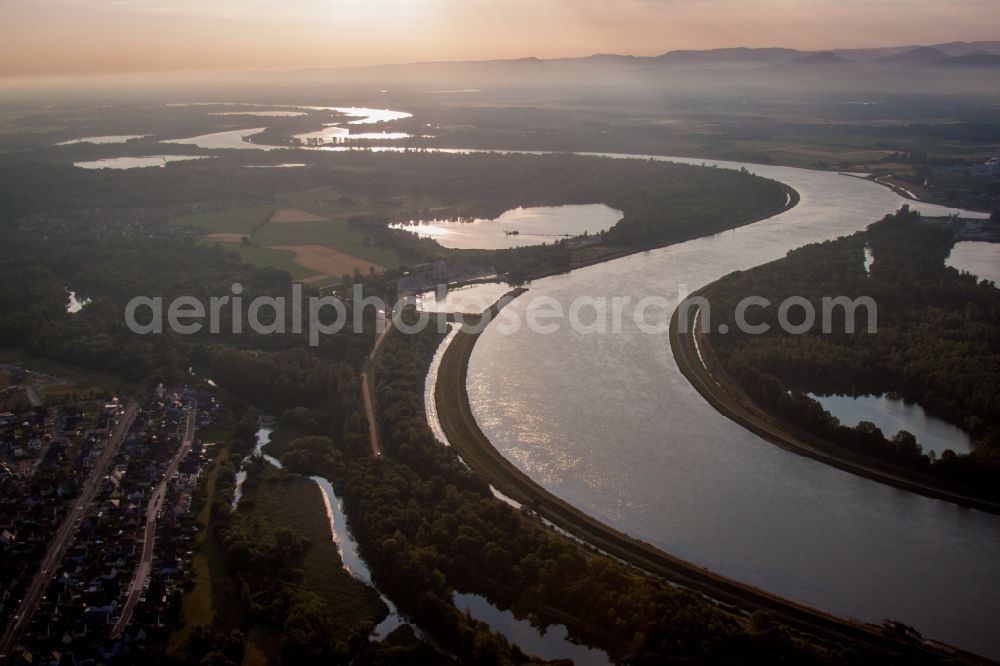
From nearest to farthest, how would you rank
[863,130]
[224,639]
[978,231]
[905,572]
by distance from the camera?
[224,639] < [905,572] < [978,231] < [863,130]

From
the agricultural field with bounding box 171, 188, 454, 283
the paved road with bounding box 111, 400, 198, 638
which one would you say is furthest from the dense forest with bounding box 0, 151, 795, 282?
the paved road with bounding box 111, 400, 198, 638

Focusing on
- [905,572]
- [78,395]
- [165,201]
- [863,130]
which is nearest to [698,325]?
[905,572]

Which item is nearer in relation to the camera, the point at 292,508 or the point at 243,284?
the point at 292,508


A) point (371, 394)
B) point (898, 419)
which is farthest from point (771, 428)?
point (371, 394)

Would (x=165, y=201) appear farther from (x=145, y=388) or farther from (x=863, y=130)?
(x=863, y=130)

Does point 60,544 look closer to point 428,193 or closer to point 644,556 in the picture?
point 644,556

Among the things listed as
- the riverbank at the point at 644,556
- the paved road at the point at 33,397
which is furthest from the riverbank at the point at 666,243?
the paved road at the point at 33,397
